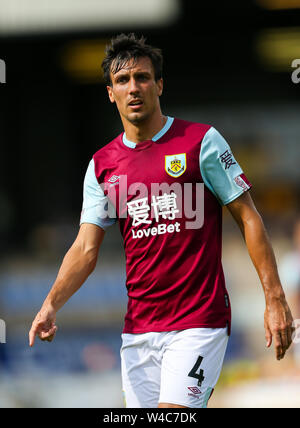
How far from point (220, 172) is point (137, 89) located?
2.17ft

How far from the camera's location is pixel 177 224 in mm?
4426

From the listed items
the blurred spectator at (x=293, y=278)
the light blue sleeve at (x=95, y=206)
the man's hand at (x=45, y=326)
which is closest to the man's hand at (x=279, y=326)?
the light blue sleeve at (x=95, y=206)

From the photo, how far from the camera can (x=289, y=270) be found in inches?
427

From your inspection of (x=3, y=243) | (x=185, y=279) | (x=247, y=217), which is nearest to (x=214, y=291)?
(x=185, y=279)

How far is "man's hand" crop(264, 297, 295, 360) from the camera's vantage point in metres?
4.16

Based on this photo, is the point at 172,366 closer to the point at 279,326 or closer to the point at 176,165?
the point at 279,326

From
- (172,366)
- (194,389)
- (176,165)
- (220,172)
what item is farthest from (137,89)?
(194,389)

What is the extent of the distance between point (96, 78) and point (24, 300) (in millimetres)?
5201

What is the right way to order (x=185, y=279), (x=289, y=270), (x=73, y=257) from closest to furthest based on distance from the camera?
(x=185, y=279) < (x=73, y=257) < (x=289, y=270)

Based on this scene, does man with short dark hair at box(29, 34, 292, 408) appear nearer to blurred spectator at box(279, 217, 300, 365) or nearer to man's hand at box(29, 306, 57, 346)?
man's hand at box(29, 306, 57, 346)

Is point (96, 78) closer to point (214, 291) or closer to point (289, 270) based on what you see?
point (289, 270)
